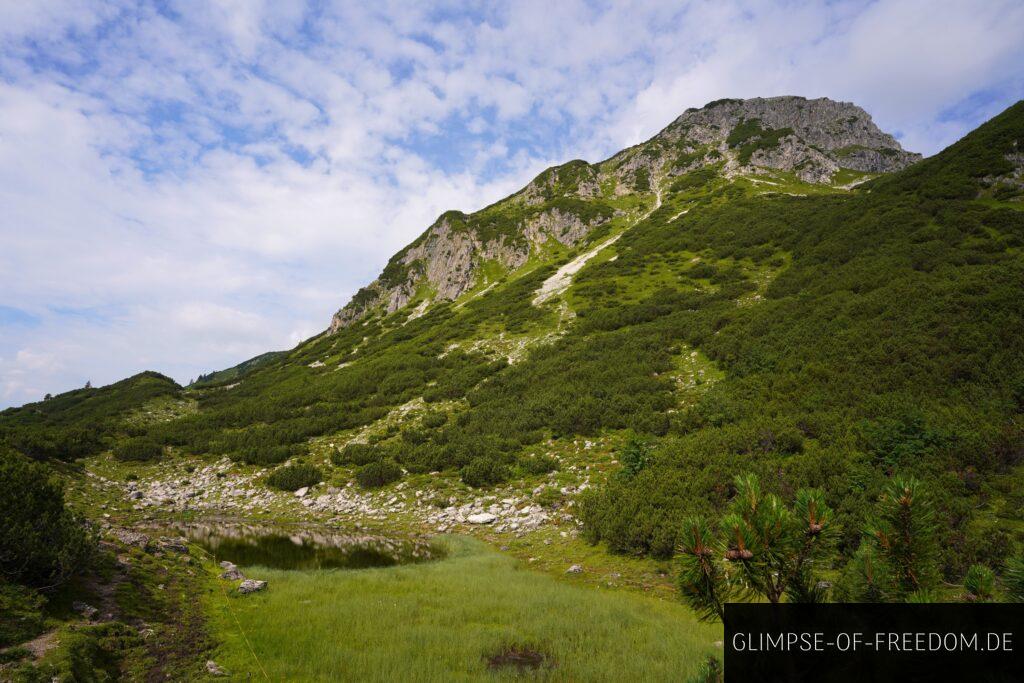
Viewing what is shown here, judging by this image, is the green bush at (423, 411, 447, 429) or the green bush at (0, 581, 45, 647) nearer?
the green bush at (0, 581, 45, 647)

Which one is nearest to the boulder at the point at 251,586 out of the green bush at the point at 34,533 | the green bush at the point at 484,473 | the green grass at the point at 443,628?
the green grass at the point at 443,628

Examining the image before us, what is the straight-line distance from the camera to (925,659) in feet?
7.77

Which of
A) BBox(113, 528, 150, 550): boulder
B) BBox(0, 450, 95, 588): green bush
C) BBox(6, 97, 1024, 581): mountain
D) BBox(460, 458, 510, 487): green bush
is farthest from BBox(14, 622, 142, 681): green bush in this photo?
BBox(460, 458, 510, 487): green bush

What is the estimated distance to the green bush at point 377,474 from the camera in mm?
21109

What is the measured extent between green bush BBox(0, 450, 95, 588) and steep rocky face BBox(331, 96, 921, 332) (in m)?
63.5

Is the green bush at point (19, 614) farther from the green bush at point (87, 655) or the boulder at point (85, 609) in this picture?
the boulder at point (85, 609)

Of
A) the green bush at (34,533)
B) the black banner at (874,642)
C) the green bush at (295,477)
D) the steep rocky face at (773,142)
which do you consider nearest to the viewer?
the black banner at (874,642)

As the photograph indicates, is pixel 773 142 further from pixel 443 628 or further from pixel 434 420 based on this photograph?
pixel 443 628

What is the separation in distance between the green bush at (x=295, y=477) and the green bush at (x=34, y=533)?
12.7 metres

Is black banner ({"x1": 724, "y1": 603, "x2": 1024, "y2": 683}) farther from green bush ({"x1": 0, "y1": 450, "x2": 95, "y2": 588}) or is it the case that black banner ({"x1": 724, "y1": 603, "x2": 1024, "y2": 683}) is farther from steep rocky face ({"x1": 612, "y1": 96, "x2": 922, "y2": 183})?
steep rocky face ({"x1": 612, "y1": 96, "x2": 922, "y2": 183})

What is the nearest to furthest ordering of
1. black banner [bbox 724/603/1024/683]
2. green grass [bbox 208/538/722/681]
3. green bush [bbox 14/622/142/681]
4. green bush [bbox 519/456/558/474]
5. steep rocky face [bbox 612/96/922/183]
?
black banner [bbox 724/603/1024/683] → green bush [bbox 14/622/142/681] → green grass [bbox 208/538/722/681] → green bush [bbox 519/456/558/474] → steep rocky face [bbox 612/96/922/183]

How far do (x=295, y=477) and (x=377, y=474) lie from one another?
4.73 metres

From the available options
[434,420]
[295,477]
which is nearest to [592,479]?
[434,420]

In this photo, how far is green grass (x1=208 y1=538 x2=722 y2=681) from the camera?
6699mm
